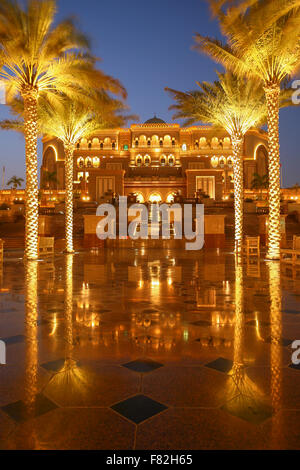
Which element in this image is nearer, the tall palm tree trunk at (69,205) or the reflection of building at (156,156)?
the tall palm tree trunk at (69,205)

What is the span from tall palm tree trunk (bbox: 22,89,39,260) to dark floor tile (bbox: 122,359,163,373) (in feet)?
33.9

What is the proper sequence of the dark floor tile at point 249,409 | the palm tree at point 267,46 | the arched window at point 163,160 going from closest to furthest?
the dark floor tile at point 249,409, the palm tree at point 267,46, the arched window at point 163,160

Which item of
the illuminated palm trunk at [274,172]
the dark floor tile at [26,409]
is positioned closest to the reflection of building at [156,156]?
the illuminated palm trunk at [274,172]

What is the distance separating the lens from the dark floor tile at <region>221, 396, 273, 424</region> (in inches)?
80.9

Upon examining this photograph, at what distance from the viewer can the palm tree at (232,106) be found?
1459 centimetres

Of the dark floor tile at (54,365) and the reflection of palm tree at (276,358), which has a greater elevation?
the reflection of palm tree at (276,358)

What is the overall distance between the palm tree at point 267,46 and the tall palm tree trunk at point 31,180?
7083 mm

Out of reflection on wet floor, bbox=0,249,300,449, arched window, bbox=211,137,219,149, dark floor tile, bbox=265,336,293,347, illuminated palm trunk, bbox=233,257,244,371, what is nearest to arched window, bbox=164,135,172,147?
arched window, bbox=211,137,219,149

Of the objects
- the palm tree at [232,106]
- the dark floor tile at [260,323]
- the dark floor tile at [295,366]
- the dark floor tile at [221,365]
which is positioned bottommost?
the dark floor tile at [295,366]

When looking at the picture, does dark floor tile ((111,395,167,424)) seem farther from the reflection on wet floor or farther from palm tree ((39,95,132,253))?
palm tree ((39,95,132,253))

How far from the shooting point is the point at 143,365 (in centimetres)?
290

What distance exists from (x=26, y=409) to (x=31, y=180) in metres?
11.7

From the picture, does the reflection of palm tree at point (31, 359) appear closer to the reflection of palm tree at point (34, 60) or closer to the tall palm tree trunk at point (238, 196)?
the reflection of palm tree at point (34, 60)
